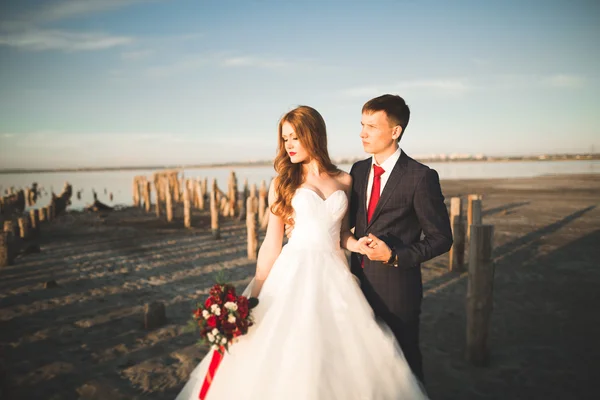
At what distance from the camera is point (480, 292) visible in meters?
4.51

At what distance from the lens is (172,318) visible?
656 centimetres

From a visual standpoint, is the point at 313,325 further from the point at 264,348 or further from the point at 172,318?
the point at 172,318

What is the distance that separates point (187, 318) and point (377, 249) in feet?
16.1

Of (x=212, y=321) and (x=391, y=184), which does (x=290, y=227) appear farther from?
(x=212, y=321)

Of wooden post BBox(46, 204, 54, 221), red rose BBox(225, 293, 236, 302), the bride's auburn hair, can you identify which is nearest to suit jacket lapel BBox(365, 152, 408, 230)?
the bride's auburn hair

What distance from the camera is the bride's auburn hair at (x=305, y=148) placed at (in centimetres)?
317

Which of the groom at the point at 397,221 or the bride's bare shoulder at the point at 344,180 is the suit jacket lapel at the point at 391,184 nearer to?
the groom at the point at 397,221

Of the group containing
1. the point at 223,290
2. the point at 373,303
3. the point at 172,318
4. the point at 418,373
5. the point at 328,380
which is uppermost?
the point at 223,290

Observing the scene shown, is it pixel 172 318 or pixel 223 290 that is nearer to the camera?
pixel 223 290

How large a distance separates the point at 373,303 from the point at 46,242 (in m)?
15.1

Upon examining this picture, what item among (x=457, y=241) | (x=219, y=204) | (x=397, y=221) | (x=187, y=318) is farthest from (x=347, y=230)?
(x=219, y=204)

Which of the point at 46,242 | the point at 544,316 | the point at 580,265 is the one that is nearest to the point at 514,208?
the point at 580,265

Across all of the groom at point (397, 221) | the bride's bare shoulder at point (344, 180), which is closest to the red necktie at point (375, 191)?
the groom at point (397, 221)

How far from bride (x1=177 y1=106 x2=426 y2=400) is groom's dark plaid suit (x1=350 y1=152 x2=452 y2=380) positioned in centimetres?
24
